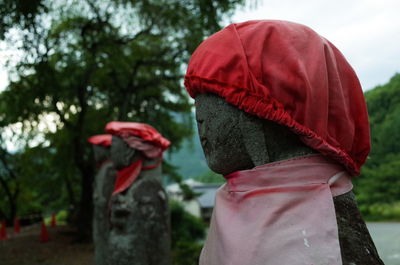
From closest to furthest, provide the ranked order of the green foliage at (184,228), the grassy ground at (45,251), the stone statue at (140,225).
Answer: the stone statue at (140,225), the grassy ground at (45,251), the green foliage at (184,228)

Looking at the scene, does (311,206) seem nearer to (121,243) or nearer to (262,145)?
(262,145)

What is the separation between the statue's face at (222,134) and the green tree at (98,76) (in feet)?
19.3

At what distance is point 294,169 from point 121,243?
11.0 feet

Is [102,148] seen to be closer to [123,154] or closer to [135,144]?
[123,154]

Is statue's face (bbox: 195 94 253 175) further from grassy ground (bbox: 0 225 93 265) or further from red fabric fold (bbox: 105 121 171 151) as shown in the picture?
grassy ground (bbox: 0 225 93 265)

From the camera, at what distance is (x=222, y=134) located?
1.78 m

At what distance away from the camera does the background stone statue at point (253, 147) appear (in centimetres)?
158

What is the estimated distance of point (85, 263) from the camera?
10078 millimetres

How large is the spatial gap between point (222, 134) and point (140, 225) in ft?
10.2

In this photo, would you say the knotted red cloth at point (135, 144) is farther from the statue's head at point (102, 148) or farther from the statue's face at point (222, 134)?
the statue's face at point (222, 134)

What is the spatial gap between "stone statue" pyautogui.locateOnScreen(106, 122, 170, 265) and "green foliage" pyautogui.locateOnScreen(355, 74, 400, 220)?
6.26 meters

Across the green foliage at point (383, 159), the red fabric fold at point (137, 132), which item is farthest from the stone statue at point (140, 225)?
the green foliage at point (383, 159)

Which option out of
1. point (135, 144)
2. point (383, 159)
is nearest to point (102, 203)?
point (135, 144)

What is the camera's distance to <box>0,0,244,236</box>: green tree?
838cm
